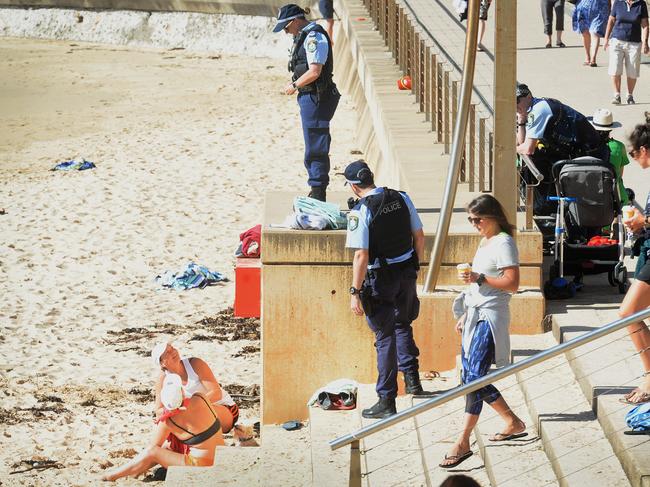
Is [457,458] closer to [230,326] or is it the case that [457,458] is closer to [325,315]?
[325,315]

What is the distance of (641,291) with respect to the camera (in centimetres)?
777

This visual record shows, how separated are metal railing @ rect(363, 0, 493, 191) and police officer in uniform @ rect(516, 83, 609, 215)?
36cm

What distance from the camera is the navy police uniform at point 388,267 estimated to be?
8641mm

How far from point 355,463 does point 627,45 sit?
1125cm

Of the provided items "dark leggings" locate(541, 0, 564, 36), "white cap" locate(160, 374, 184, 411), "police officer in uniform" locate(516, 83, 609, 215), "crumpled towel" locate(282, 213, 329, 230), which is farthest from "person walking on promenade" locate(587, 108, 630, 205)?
"dark leggings" locate(541, 0, 564, 36)

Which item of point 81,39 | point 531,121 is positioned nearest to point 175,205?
point 531,121

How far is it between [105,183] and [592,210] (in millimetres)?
9696

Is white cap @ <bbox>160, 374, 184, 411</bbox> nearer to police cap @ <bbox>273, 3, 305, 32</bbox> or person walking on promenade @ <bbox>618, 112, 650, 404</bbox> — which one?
person walking on promenade @ <bbox>618, 112, 650, 404</bbox>

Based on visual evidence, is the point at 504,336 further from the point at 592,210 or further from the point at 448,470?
the point at 592,210

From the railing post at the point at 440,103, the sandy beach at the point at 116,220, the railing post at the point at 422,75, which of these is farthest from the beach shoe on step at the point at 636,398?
the railing post at the point at 422,75

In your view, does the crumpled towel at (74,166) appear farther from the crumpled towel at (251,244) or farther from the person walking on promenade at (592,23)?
the crumpled towel at (251,244)

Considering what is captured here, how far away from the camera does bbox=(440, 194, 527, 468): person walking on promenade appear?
7.76m

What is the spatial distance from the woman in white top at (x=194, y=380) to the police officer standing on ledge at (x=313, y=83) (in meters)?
2.55

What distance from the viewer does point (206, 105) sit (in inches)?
930
